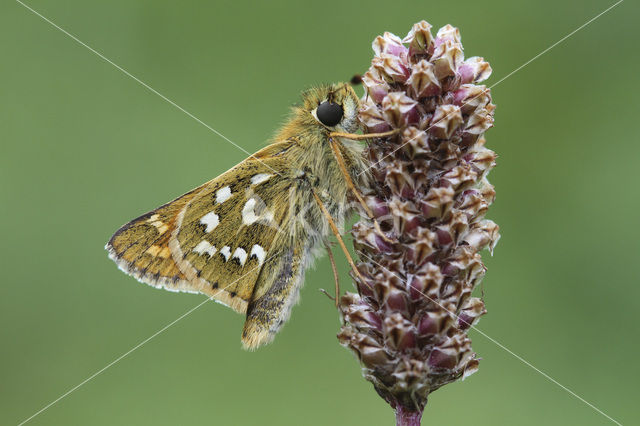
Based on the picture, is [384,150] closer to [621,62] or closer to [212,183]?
[212,183]

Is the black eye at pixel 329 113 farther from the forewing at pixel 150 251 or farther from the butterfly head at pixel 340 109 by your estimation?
the forewing at pixel 150 251

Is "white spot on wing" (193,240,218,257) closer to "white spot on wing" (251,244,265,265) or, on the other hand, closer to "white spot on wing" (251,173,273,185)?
"white spot on wing" (251,244,265,265)

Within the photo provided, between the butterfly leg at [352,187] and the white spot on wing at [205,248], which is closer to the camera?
the butterfly leg at [352,187]

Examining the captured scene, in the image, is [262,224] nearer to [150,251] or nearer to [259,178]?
[259,178]

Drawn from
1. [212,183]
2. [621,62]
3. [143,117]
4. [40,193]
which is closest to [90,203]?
[40,193]

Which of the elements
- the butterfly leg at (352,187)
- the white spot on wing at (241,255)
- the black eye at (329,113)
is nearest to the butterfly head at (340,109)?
the black eye at (329,113)

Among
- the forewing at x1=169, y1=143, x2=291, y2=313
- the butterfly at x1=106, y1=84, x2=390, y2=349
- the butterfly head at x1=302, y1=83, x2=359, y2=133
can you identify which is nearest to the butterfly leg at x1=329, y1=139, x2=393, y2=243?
the butterfly at x1=106, y1=84, x2=390, y2=349

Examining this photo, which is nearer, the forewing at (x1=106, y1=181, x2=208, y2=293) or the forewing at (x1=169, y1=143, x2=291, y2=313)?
the forewing at (x1=169, y1=143, x2=291, y2=313)

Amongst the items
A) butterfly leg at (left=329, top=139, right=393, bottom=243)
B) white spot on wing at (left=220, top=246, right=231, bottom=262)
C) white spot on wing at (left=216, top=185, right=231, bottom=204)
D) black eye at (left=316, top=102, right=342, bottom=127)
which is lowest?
butterfly leg at (left=329, top=139, right=393, bottom=243)
